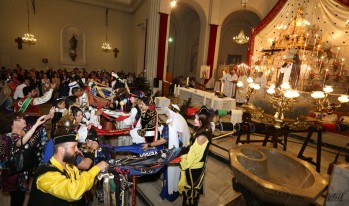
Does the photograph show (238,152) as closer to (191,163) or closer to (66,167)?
(191,163)

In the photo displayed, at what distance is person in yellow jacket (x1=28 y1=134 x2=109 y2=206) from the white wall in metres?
18.4

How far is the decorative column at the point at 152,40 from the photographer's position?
13781 millimetres

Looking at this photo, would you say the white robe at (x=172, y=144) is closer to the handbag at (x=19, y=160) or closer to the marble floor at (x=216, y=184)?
the marble floor at (x=216, y=184)

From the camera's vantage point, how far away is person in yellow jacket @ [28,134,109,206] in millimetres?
1951

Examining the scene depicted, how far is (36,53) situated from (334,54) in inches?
837

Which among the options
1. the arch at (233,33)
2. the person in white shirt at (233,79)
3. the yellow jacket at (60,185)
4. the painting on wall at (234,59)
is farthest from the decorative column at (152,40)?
the yellow jacket at (60,185)

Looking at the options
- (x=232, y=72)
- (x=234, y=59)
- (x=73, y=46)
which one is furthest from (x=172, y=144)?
(x=234, y=59)

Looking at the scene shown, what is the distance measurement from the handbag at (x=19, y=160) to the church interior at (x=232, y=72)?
1572mm

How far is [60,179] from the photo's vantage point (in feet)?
6.48

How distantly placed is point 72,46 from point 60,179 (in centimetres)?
1905

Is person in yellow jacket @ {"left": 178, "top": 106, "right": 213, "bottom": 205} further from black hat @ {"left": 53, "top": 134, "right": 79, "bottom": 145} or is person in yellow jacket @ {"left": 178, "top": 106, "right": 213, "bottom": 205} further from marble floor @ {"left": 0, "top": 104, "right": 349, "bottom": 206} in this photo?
black hat @ {"left": 53, "top": 134, "right": 79, "bottom": 145}

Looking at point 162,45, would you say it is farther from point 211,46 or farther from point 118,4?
point 118,4

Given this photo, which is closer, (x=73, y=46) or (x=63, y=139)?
(x=63, y=139)

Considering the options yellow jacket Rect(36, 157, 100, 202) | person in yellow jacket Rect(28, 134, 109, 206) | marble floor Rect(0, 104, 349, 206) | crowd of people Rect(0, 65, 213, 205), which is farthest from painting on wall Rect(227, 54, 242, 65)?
yellow jacket Rect(36, 157, 100, 202)
